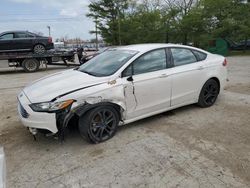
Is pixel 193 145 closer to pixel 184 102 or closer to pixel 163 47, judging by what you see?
pixel 184 102

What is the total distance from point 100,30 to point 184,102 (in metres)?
33.7

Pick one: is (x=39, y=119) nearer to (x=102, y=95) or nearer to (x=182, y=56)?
(x=102, y=95)

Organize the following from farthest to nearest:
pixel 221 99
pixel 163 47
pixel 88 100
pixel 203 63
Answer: pixel 221 99 → pixel 203 63 → pixel 163 47 → pixel 88 100

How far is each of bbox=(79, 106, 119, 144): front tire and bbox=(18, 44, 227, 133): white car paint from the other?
151 mm

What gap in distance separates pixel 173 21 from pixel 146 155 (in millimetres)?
25054

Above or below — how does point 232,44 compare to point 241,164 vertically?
above

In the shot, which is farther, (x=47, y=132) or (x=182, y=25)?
(x=182, y=25)

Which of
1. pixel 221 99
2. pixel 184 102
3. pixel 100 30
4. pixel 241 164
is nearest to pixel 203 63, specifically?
pixel 184 102

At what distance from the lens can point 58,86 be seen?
12.3ft

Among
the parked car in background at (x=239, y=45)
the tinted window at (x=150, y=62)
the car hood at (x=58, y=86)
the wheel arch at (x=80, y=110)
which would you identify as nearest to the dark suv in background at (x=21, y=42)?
the car hood at (x=58, y=86)

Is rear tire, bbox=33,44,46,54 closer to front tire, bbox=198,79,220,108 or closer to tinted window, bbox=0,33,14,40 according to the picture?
tinted window, bbox=0,33,14,40

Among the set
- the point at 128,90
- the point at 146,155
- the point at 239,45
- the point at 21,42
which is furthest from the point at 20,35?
the point at 239,45

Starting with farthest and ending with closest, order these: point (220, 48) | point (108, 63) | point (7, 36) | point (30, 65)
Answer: point (220, 48) < point (30, 65) < point (7, 36) < point (108, 63)

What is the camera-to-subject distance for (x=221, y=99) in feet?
19.3
